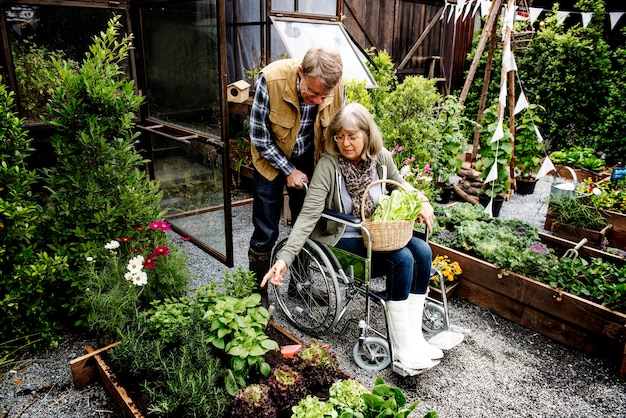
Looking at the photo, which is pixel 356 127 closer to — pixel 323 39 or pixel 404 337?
pixel 404 337

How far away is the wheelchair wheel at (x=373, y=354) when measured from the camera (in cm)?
248

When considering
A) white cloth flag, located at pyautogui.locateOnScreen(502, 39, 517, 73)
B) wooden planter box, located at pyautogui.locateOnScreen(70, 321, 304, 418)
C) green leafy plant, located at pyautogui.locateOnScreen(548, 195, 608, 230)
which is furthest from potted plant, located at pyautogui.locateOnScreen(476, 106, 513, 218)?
wooden planter box, located at pyautogui.locateOnScreen(70, 321, 304, 418)

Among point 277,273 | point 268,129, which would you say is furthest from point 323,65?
point 277,273

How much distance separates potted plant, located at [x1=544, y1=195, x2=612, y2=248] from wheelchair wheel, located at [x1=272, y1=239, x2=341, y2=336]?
2542 millimetres

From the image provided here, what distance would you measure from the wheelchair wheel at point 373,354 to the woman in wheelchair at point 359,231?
0.46 ft

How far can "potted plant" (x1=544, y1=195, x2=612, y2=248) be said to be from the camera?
4012 mm

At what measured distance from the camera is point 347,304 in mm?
2523

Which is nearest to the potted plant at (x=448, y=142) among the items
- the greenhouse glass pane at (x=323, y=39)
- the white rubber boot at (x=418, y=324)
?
the greenhouse glass pane at (x=323, y=39)

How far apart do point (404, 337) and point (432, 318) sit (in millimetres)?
540

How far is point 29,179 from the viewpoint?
7.63ft

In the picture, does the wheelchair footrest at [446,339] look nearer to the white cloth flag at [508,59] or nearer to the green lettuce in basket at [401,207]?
the green lettuce in basket at [401,207]

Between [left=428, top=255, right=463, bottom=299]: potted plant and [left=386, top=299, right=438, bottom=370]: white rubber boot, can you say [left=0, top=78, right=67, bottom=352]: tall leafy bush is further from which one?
[left=428, top=255, right=463, bottom=299]: potted plant

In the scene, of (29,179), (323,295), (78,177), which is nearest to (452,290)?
(323,295)

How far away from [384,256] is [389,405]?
0.88m
